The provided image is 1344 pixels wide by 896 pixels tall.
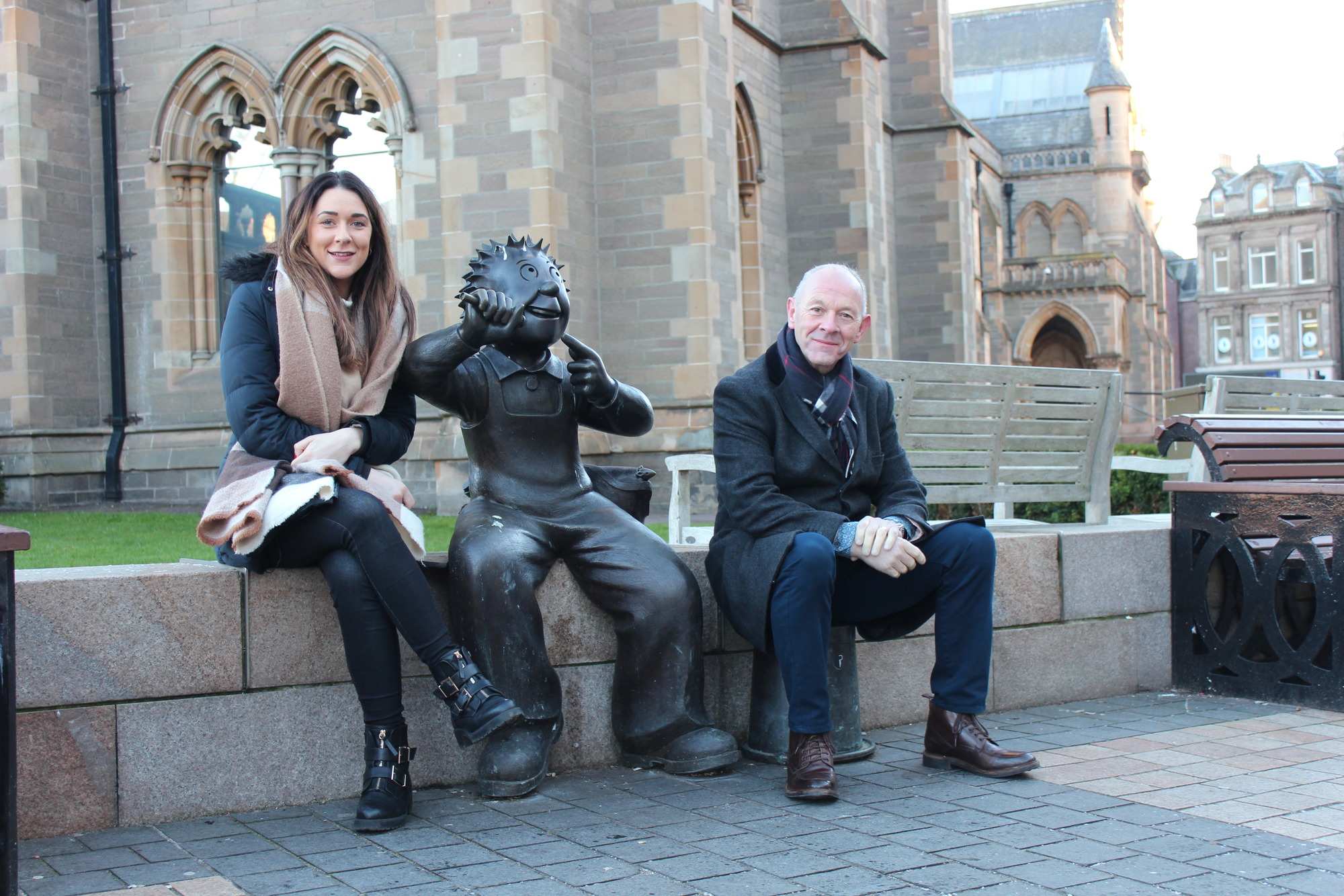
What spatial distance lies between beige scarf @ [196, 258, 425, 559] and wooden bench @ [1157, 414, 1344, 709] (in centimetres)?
335

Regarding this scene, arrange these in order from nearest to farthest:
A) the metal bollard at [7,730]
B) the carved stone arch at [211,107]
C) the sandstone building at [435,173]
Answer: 1. the metal bollard at [7,730]
2. the sandstone building at [435,173]
3. the carved stone arch at [211,107]

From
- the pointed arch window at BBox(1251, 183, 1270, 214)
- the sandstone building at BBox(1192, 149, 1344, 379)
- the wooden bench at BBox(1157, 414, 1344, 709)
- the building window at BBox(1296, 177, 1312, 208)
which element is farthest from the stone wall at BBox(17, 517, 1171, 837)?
the pointed arch window at BBox(1251, 183, 1270, 214)

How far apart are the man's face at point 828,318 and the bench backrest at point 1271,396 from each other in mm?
3873

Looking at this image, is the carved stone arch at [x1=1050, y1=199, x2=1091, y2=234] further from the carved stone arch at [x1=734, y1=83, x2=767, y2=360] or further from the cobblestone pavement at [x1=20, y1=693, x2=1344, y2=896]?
the cobblestone pavement at [x1=20, y1=693, x2=1344, y2=896]

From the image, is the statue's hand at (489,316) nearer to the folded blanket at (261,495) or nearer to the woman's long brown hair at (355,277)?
the woman's long brown hair at (355,277)

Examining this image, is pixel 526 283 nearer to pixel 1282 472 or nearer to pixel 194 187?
pixel 1282 472

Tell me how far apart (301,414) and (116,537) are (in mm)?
7468

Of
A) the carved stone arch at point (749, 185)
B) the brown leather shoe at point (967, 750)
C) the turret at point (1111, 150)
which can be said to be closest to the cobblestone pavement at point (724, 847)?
the brown leather shoe at point (967, 750)

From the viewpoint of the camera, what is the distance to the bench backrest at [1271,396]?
7371 millimetres

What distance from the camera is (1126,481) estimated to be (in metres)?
11.3

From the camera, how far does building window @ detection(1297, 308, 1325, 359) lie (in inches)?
2586

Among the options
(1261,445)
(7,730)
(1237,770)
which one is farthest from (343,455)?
(1261,445)

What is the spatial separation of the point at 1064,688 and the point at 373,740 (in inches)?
121

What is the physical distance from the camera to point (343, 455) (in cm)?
383
